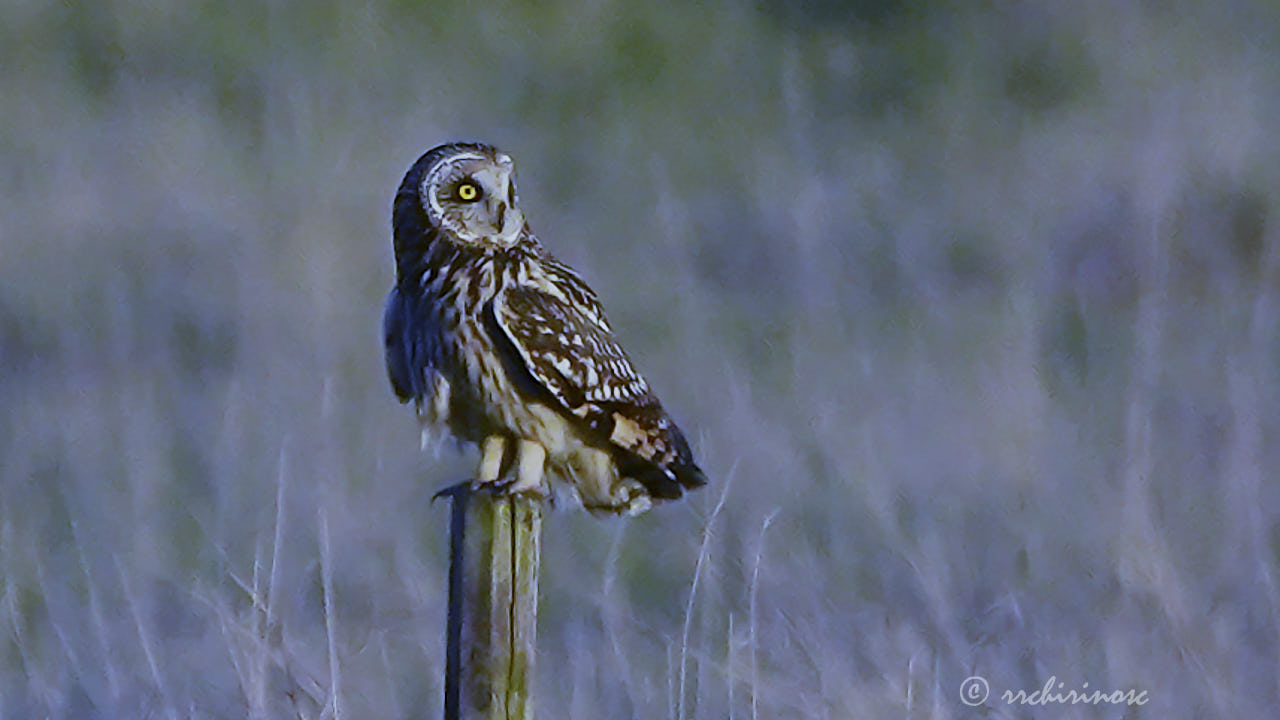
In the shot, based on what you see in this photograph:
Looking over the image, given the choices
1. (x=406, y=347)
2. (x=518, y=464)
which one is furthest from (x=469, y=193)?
(x=518, y=464)

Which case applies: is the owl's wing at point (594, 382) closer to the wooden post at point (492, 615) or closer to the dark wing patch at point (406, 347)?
the dark wing patch at point (406, 347)

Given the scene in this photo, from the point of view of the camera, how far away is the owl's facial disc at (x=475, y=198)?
4.14 meters

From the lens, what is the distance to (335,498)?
18.2ft

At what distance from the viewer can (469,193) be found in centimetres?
→ 419

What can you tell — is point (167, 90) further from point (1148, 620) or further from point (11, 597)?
point (1148, 620)

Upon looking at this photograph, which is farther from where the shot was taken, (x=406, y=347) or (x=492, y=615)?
(x=406, y=347)

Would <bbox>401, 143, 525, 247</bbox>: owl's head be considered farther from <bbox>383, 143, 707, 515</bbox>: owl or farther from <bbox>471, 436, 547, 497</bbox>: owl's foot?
<bbox>471, 436, 547, 497</bbox>: owl's foot

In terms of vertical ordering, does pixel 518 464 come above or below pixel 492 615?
above

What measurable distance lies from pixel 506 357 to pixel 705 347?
320 cm

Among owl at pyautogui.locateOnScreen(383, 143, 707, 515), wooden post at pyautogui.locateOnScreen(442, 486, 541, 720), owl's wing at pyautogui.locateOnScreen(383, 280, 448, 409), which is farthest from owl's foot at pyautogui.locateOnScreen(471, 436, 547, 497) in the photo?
wooden post at pyautogui.locateOnScreen(442, 486, 541, 720)

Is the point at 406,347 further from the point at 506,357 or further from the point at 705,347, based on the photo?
the point at 705,347

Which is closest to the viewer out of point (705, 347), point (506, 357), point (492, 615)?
point (492, 615)

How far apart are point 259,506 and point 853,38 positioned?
865cm

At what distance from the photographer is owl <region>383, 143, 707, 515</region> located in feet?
13.5
